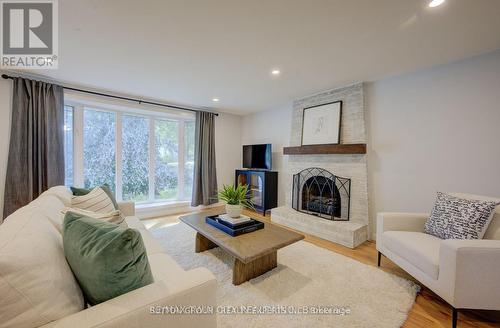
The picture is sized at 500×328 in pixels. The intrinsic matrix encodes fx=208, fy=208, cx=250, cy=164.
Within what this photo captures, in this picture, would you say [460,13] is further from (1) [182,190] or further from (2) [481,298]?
(1) [182,190]

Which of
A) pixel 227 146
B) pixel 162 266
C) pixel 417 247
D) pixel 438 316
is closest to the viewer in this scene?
pixel 162 266

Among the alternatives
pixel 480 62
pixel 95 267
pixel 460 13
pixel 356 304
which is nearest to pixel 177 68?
pixel 95 267

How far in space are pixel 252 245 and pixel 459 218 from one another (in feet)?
5.72

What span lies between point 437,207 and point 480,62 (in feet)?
5.19

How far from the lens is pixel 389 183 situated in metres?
2.77

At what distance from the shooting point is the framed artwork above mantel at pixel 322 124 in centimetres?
318

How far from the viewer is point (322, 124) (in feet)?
11.1

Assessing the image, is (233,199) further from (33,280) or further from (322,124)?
(322,124)

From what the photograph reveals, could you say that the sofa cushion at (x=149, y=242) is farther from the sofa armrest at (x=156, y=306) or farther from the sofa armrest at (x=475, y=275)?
the sofa armrest at (x=475, y=275)

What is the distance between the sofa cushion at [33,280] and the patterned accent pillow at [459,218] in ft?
8.38

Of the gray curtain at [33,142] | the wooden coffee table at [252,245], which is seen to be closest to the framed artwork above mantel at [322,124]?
the wooden coffee table at [252,245]

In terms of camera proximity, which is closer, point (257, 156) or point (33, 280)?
point (33, 280)

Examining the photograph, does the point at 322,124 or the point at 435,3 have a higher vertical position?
the point at 435,3

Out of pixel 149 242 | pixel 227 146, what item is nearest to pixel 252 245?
pixel 149 242
